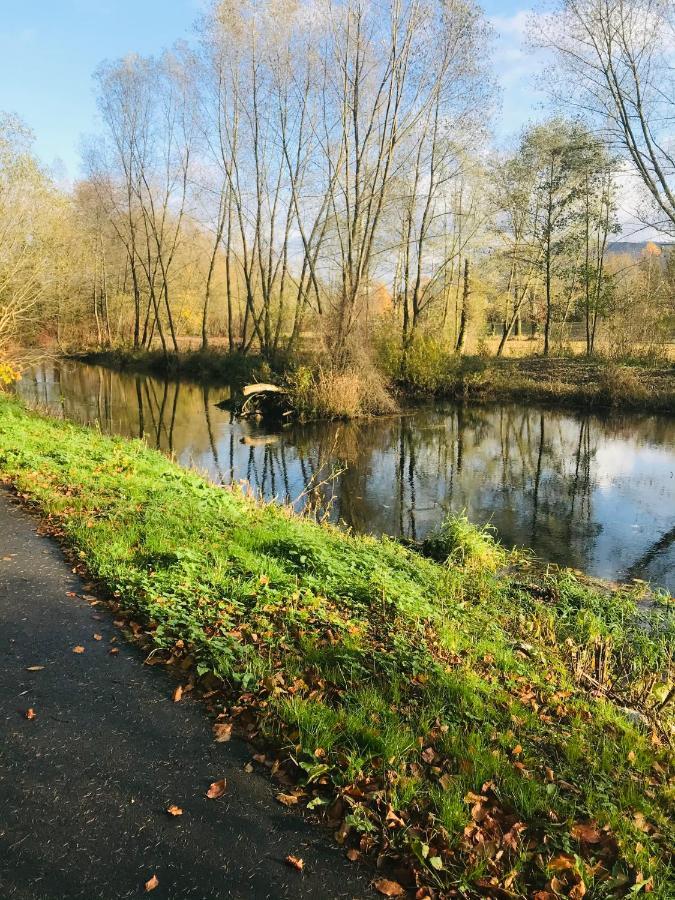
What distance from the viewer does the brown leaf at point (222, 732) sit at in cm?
321

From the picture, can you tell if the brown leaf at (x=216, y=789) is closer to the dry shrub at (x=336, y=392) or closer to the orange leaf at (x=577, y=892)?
the orange leaf at (x=577, y=892)

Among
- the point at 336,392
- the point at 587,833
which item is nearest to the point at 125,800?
the point at 587,833

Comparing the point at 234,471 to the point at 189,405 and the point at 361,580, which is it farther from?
the point at 189,405

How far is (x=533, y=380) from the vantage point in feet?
85.7

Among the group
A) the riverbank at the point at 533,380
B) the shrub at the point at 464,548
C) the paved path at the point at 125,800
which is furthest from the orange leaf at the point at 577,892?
the riverbank at the point at 533,380

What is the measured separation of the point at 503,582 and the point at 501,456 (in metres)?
9.36

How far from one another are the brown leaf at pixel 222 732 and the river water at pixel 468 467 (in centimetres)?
596

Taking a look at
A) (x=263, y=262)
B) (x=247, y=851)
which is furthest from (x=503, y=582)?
(x=263, y=262)

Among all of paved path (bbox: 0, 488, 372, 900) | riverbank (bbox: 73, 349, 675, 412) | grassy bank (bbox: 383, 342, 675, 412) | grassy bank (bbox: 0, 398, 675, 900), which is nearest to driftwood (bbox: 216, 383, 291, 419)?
riverbank (bbox: 73, 349, 675, 412)

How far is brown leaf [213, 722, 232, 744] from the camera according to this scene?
321 centimetres

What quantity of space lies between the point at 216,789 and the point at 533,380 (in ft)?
84.0

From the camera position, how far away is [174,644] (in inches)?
159

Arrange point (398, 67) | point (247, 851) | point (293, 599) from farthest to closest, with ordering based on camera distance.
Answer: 1. point (398, 67)
2. point (293, 599)
3. point (247, 851)

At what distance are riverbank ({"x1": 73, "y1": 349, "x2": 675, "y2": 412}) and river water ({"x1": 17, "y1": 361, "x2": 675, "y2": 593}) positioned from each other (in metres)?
1.29
